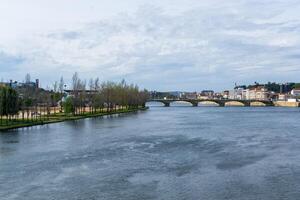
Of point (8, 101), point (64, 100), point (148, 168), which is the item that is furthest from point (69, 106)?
point (148, 168)

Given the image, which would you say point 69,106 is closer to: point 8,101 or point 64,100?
point 64,100

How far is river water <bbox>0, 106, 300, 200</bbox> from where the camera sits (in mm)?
18828

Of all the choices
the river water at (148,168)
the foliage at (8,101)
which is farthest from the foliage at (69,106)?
the river water at (148,168)

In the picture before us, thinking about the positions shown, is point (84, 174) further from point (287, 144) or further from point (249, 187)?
point (287, 144)

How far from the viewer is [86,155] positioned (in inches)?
1133

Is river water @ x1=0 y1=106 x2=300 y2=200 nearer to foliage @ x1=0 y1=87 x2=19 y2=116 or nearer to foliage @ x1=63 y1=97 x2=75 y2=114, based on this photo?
foliage @ x1=0 y1=87 x2=19 y2=116

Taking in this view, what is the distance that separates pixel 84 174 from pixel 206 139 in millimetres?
17775

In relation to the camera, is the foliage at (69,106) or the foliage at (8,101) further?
the foliage at (69,106)

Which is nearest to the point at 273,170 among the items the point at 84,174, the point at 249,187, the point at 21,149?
the point at 249,187

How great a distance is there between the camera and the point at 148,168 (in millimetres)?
24047

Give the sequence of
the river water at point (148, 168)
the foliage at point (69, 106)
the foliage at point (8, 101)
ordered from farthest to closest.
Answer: the foliage at point (69, 106)
the foliage at point (8, 101)
the river water at point (148, 168)

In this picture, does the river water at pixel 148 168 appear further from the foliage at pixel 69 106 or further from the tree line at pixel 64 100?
the foliage at pixel 69 106

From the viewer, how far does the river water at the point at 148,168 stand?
1883 centimetres

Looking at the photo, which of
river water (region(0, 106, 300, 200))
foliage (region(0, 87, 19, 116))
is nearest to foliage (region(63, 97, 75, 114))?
foliage (region(0, 87, 19, 116))
